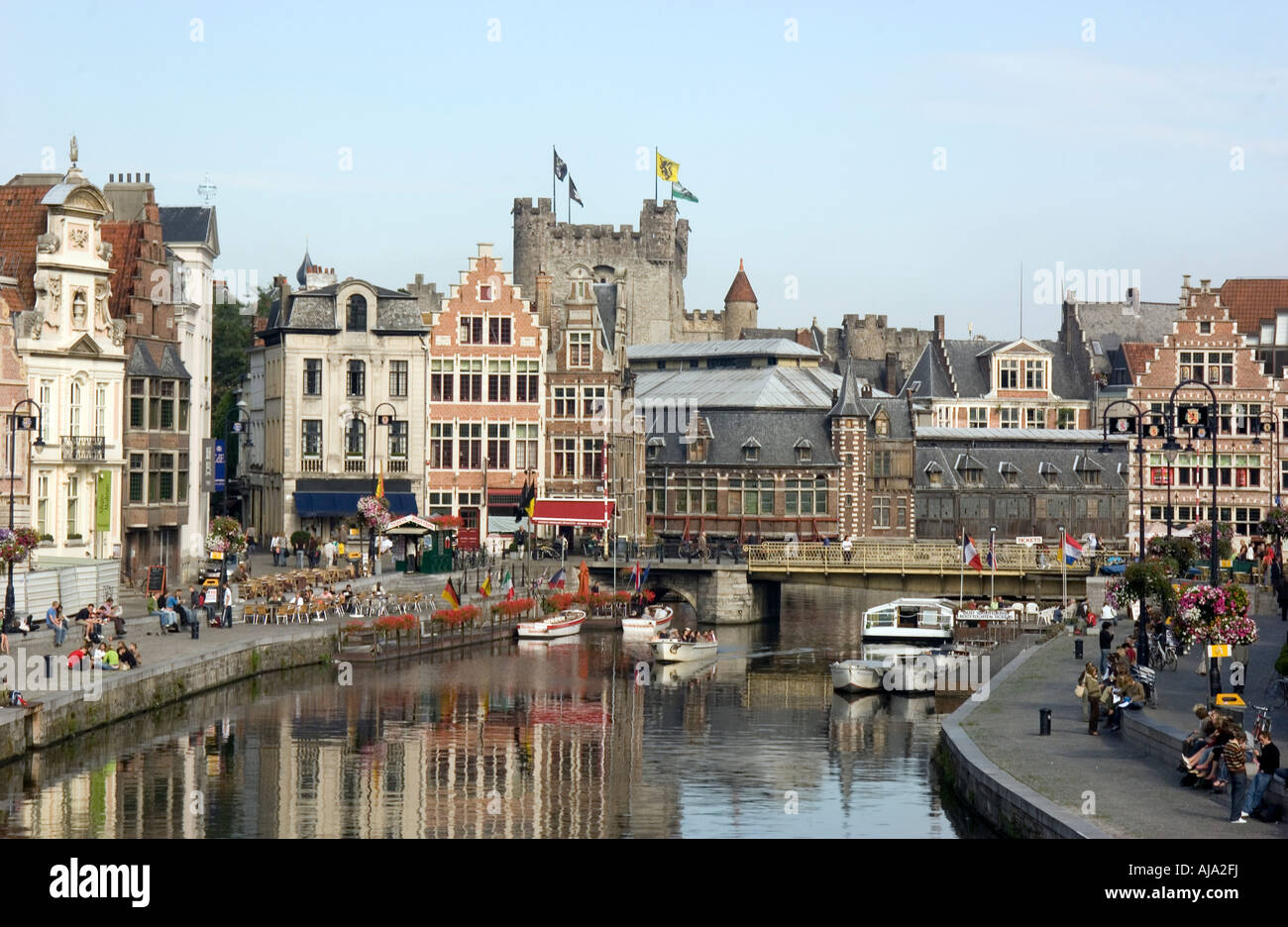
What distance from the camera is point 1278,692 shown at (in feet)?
133

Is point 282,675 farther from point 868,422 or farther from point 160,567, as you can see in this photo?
point 868,422

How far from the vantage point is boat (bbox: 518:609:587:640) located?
242ft

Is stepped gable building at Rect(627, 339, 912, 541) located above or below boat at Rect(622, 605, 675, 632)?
above

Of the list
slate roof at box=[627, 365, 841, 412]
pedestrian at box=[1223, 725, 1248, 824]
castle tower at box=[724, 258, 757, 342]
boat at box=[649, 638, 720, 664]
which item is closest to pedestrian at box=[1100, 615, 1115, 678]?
pedestrian at box=[1223, 725, 1248, 824]

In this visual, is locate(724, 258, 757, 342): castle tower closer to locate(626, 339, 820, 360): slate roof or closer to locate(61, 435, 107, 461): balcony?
locate(626, 339, 820, 360): slate roof

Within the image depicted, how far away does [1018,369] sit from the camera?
122250 mm

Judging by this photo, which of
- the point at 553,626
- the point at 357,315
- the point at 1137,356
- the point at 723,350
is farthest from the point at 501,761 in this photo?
the point at 1137,356

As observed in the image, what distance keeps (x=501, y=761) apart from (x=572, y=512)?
1760 inches

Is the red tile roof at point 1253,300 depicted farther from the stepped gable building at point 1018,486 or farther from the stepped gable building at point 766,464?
the stepped gable building at point 766,464

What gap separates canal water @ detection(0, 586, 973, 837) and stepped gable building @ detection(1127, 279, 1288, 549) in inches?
1349

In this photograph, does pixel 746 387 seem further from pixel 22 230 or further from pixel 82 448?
pixel 22 230
